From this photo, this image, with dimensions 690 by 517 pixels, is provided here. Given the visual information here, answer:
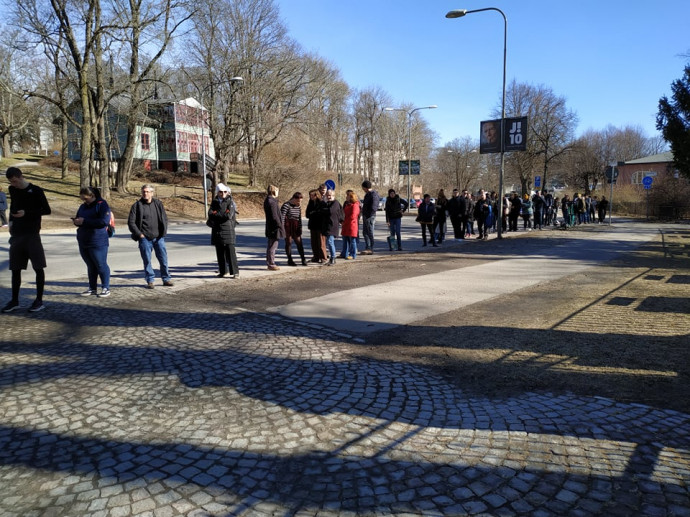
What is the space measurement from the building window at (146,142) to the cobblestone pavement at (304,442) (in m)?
58.9

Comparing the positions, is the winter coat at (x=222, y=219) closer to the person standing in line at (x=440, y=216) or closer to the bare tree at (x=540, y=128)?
the person standing in line at (x=440, y=216)

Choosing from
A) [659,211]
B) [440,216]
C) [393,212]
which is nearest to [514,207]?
[440,216]

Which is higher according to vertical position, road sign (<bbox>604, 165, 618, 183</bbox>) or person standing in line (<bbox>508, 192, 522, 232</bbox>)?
road sign (<bbox>604, 165, 618, 183</bbox>)

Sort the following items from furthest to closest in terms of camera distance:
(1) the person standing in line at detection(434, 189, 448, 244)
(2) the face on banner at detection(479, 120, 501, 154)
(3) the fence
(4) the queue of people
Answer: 1. (3) the fence
2. (2) the face on banner at detection(479, 120, 501, 154)
3. (1) the person standing in line at detection(434, 189, 448, 244)
4. (4) the queue of people

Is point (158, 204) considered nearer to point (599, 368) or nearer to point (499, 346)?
point (499, 346)

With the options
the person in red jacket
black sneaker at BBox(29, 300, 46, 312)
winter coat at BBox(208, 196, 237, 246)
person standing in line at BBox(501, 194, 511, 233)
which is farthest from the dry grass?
black sneaker at BBox(29, 300, 46, 312)

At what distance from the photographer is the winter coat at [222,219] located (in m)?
9.75

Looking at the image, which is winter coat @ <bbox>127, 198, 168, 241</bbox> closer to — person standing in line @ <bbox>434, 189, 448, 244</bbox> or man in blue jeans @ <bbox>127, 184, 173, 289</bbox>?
man in blue jeans @ <bbox>127, 184, 173, 289</bbox>

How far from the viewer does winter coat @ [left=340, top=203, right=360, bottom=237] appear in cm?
1260

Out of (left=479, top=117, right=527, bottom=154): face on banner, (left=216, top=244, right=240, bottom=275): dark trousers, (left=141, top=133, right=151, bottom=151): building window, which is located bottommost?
(left=216, top=244, right=240, bottom=275): dark trousers

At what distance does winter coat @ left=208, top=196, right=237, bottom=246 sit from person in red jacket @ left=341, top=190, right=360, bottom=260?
11.7 feet

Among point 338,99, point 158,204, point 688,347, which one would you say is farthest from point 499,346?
point 338,99

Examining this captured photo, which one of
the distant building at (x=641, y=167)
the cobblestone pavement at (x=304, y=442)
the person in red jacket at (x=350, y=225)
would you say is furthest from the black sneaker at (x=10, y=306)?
the distant building at (x=641, y=167)

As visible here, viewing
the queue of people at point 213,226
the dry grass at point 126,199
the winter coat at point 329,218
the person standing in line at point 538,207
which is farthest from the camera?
the dry grass at point 126,199
